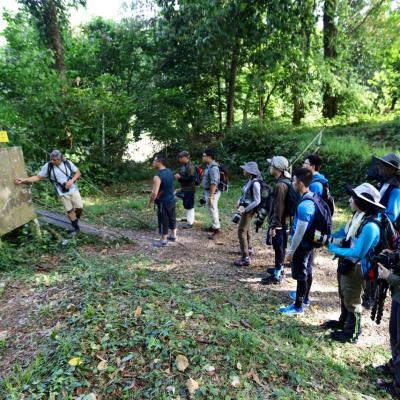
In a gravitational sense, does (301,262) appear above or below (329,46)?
below

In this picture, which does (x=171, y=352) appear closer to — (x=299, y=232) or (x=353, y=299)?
(x=299, y=232)

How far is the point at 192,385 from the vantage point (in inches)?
124

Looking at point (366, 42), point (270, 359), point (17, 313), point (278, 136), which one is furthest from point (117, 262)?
point (366, 42)

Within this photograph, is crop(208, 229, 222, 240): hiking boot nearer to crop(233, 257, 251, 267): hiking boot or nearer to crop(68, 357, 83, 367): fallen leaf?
crop(233, 257, 251, 267): hiking boot

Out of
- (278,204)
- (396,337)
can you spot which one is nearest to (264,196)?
(278,204)

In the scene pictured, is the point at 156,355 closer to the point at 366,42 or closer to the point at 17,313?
the point at 17,313

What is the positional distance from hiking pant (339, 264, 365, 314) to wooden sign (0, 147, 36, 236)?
5292 millimetres

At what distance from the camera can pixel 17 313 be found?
4445 millimetres

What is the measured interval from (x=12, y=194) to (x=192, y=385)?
184 inches

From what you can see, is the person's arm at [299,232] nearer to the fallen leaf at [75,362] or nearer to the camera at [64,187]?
the fallen leaf at [75,362]

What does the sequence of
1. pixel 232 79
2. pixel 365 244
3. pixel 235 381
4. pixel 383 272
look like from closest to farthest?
pixel 235 381 → pixel 383 272 → pixel 365 244 → pixel 232 79

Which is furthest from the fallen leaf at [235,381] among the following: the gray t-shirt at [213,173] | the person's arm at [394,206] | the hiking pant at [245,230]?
the gray t-shirt at [213,173]

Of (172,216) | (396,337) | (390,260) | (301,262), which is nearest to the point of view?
(390,260)

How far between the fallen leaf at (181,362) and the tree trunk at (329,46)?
14633 mm
